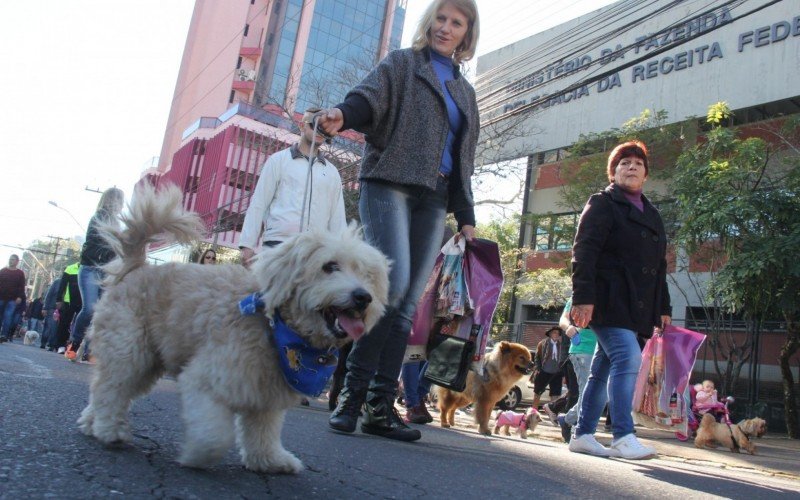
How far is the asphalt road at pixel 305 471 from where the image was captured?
205 cm

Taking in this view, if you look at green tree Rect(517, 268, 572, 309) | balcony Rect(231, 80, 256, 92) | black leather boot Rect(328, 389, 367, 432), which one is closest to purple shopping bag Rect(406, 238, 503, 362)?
black leather boot Rect(328, 389, 367, 432)

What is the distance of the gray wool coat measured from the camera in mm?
3855

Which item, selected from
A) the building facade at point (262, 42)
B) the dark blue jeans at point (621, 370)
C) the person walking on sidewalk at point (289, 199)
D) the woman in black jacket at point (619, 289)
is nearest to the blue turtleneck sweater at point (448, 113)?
the person walking on sidewalk at point (289, 199)

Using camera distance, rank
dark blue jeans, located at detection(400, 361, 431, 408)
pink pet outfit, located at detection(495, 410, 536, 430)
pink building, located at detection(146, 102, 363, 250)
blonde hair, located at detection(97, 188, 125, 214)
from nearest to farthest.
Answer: blonde hair, located at detection(97, 188, 125, 214) → dark blue jeans, located at detection(400, 361, 431, 408) → pink pet outfit, located at detection(495, 410, 536, 430) → pink building, located at detection(146, 102, 363, 250)

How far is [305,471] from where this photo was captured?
265 centimetres

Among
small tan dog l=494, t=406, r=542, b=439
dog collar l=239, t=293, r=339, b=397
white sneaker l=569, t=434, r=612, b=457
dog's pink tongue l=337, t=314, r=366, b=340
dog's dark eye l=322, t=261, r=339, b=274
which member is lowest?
small tan dog l=494, t=406, r=542, b=439

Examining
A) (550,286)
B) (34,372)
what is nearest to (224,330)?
(34,372)

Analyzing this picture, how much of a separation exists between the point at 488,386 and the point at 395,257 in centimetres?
471

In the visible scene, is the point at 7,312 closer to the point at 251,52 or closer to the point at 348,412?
the point at 348,412

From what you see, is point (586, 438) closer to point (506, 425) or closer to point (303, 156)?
point (303, 156)

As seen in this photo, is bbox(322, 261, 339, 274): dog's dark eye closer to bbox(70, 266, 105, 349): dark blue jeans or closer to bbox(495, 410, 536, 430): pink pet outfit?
bbox(70, 266, 105, 349): dark blue jeans

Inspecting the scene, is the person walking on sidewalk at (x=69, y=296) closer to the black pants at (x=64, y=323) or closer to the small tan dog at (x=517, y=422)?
the black pants at (x=64, y=323)

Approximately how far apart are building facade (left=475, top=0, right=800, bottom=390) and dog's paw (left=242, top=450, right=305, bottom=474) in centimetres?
1421

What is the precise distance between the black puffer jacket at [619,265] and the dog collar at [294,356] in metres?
2.32
